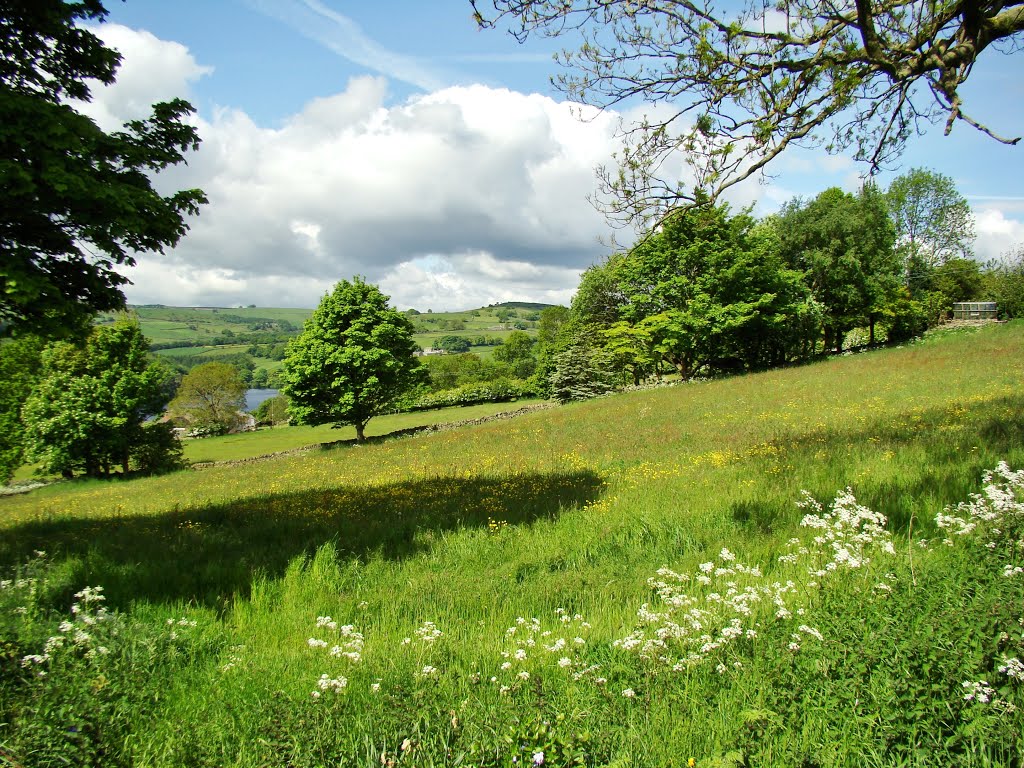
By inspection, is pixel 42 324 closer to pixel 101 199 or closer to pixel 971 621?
pixel 101 199

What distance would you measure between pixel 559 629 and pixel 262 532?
6345mm

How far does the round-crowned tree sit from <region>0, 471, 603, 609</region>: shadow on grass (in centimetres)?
2486

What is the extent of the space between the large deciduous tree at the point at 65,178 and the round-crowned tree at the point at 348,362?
29.4m

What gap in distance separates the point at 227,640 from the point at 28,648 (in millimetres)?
1285

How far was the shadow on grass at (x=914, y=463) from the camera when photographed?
6426mm

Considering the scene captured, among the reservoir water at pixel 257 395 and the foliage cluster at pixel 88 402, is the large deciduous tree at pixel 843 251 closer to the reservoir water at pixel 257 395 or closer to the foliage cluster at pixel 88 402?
the foliage cluster at pixel 88 402

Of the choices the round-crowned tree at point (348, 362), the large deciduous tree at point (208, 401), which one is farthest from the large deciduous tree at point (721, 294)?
the large deciduous tree at point (208, 401)

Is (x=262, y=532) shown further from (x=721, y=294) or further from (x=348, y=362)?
(x=721, y=294)

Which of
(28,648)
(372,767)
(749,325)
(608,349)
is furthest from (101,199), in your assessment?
(608,349)

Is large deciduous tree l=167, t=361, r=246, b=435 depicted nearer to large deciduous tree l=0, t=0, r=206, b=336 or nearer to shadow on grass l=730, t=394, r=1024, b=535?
large deciduous tree l=0, t=0, r=206, b=336

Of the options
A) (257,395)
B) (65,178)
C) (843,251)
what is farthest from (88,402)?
(257,395)

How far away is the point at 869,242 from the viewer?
43.6 metres

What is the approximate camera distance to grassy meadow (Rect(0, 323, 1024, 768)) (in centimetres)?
262

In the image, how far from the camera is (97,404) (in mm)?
33062
